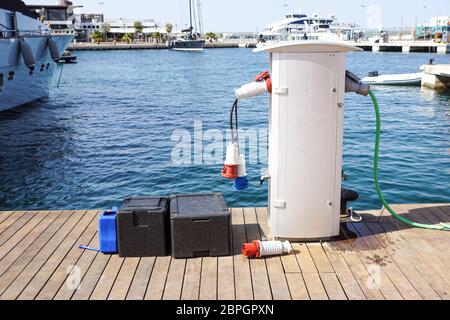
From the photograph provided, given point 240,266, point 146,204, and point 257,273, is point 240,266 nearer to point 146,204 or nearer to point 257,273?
point 257,273

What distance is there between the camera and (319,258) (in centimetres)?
524

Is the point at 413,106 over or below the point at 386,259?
below

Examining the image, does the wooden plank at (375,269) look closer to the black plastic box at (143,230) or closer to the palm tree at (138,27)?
the black plastic box at (143,230)

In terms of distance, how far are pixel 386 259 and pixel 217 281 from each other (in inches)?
72.9

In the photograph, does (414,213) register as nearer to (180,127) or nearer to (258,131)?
(258,131)

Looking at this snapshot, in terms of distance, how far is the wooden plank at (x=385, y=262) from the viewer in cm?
451

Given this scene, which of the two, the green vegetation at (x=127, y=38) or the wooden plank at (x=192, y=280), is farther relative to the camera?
the green vegetation at (x=127, y=38)

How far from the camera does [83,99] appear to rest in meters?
36.5

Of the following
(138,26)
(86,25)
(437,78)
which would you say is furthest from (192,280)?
(86,25)

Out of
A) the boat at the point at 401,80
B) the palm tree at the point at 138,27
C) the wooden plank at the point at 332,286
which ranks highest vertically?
the palm tree at the point at 138,27

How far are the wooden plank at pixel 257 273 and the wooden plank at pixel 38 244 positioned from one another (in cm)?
233

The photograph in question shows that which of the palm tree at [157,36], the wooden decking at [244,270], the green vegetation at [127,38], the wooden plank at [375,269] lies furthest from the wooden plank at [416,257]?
the palm tree at [157,36]

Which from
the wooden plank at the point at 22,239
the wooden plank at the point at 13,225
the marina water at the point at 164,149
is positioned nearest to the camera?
the wooden plank at the point at 22,239
